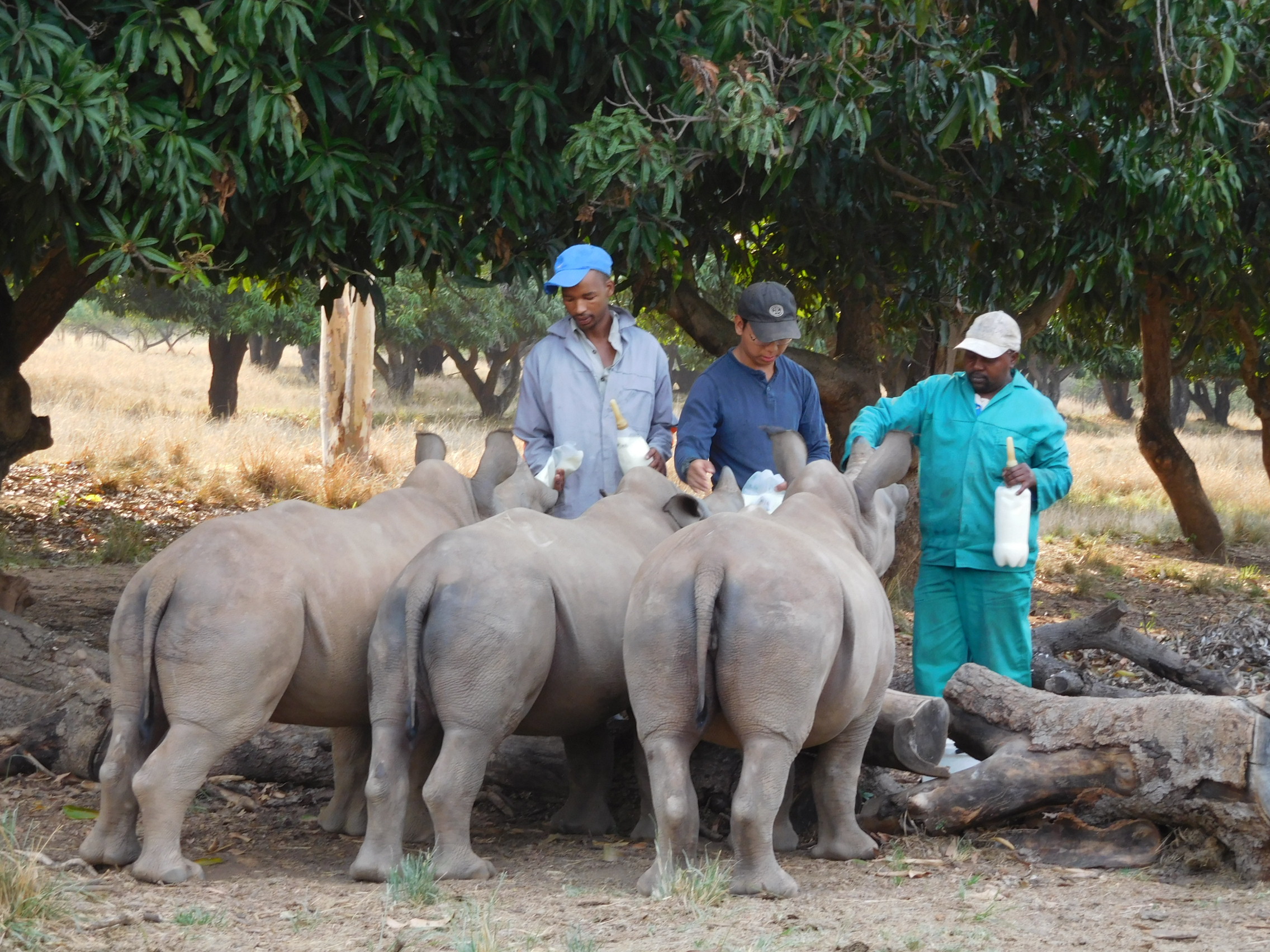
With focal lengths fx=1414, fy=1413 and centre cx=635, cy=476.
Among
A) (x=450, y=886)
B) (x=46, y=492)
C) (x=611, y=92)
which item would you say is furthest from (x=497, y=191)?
(x=46, y=492)

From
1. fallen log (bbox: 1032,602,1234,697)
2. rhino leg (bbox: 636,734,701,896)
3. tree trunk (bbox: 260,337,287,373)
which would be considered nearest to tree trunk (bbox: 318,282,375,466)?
fallen log (bbox: 1032,602,1234,697)

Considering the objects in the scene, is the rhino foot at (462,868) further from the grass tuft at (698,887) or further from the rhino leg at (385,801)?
the grass tuft at (698,887)

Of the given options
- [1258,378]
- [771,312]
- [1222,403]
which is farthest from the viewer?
[1222,403]

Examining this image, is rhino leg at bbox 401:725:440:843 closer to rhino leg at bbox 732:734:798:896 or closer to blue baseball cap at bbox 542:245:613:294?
rhino leg at bbox 732:734:798:896

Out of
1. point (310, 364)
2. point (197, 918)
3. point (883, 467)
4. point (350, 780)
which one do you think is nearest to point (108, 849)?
point (197, 918)

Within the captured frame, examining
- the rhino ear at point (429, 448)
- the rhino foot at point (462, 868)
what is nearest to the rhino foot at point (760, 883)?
the rhino foot at point (462, 868)

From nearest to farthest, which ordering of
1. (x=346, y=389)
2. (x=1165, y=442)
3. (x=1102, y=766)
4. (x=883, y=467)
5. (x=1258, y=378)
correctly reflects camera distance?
(x=1102, y=766) → (x=883, y=467) → (x=1165, y=442) → (x=1258, y=378) → (x=346, y=389)

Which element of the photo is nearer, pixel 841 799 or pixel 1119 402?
pixel 841 799

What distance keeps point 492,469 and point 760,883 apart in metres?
2.21

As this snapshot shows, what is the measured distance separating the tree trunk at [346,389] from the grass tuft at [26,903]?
13688 mm

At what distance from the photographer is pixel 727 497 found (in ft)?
19.1

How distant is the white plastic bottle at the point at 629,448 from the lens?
20.6 feet

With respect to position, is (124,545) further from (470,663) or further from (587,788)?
(470,663)

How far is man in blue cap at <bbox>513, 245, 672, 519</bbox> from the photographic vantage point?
6.46 m
